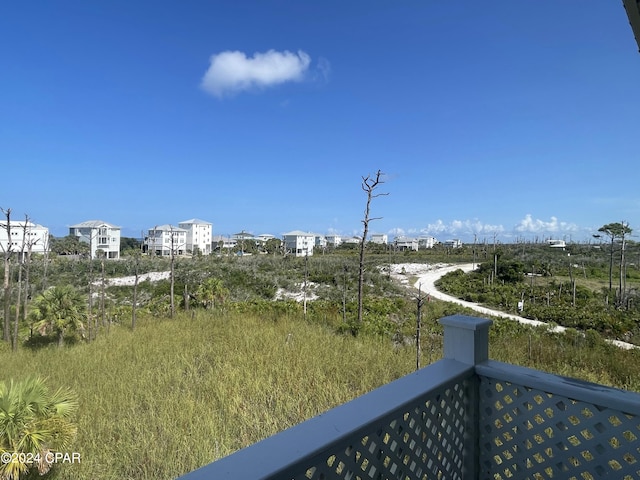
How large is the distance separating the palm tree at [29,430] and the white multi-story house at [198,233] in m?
45.5

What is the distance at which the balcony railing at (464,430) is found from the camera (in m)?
0.83

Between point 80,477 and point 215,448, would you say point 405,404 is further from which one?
point 80,477

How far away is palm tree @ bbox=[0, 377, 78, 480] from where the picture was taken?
2.42m

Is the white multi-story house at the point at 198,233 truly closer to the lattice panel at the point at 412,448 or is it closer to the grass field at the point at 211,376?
the grass field at the point at 211,376

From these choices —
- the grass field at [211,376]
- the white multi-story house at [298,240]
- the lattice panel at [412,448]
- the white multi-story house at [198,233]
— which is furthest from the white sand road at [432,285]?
the white multi-story house at [198,233]

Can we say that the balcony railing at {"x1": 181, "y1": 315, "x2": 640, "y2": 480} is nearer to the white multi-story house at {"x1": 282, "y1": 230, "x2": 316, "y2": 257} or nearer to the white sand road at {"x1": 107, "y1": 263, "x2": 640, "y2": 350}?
the white sand road at {"x1": 107, "y1": 263, "x2": 640, "y2": 350}

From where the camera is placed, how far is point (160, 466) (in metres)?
2.62

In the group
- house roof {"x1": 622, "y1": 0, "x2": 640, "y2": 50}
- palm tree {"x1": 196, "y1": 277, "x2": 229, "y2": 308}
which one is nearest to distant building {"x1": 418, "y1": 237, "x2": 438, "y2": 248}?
palm tree {"x1": 196, "y1": 277, "x2": 229, "y2": 308}

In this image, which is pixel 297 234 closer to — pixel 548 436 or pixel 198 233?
pixel 198 233

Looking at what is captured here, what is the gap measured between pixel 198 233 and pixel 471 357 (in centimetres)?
Result: 5138

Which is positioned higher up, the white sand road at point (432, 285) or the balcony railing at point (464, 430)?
the balcony railing at point (464, 430)

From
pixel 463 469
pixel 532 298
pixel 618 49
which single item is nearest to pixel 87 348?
pixel 463 469

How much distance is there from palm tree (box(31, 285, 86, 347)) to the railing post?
8.53m

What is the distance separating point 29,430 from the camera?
101 inches
